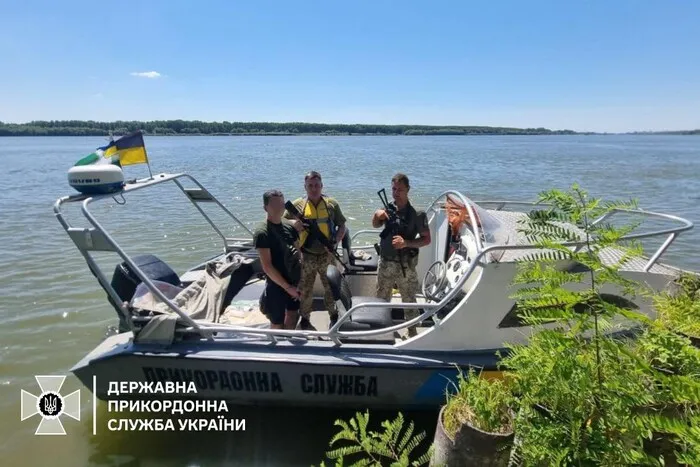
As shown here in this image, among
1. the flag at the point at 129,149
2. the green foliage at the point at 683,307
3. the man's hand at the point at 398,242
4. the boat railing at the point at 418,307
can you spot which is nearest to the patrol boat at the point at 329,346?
the boat railing at the point at 418,307

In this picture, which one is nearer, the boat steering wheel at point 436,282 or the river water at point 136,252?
the river water at point 136,252

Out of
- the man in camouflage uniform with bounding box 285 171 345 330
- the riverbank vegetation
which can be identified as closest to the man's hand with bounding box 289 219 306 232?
the man in camouflage uniform with bounding box 285 171 345 330

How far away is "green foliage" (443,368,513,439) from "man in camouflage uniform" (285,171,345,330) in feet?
6.05

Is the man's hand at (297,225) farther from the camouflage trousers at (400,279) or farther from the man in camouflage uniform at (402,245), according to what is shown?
the camouflage trousers at (400,279)

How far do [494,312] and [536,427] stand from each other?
1.76 metres

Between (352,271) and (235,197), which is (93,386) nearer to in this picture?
(352,271)

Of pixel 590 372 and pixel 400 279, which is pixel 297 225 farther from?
pixel 590 372

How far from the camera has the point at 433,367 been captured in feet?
12.5

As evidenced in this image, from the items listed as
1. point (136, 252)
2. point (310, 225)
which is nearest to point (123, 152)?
point (310, 225)

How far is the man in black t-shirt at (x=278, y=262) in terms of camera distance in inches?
156

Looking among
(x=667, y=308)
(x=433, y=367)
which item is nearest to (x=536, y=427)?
(x=433, y=367)

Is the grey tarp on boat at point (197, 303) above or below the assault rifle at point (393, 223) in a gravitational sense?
below

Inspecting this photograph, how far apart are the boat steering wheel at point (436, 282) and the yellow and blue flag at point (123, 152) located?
311 cm

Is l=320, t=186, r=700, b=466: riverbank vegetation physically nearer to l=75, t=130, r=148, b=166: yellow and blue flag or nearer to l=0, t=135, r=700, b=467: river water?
l=0, t=135, r=700, b=467: river water
